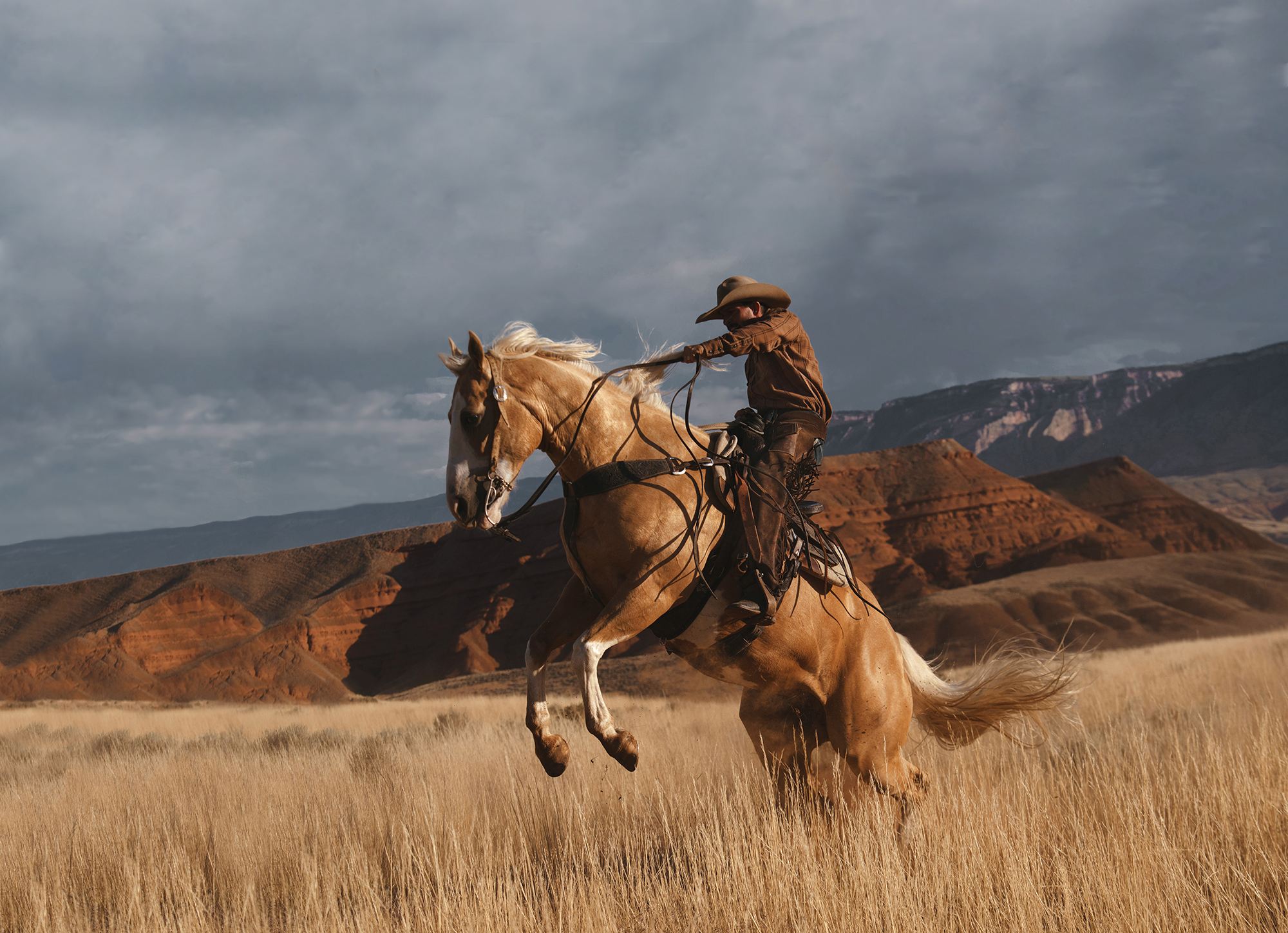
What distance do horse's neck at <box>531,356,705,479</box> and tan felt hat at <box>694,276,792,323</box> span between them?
0.77 metres

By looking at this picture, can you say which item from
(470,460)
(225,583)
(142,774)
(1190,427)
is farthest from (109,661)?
(1190,427)

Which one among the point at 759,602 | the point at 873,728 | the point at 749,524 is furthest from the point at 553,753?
the point at 873,728

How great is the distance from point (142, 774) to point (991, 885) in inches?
358

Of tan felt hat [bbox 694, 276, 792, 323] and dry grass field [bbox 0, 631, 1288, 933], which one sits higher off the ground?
tan felt hat [bbox 694, 276, 792, 323]

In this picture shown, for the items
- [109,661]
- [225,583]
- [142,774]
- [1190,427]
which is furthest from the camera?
[1190,427]

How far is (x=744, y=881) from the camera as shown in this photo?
4.04 metres

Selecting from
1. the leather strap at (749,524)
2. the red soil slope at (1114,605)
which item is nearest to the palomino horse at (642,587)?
the leather strap at (749,524)

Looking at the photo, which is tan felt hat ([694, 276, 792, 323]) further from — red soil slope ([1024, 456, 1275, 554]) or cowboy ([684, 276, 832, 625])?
red soil slope ([1024, 456, 1275, 554])

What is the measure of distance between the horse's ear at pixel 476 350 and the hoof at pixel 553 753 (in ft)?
6.41

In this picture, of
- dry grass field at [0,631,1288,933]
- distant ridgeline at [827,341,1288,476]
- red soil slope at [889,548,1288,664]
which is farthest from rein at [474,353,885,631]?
distant ridgeline at [827,341,1288,476]

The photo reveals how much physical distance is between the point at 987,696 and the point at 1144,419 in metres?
172

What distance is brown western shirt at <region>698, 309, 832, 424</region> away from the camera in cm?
490

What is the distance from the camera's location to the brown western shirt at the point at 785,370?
490 centimetres

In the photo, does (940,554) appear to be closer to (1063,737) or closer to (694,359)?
(1063,737)
